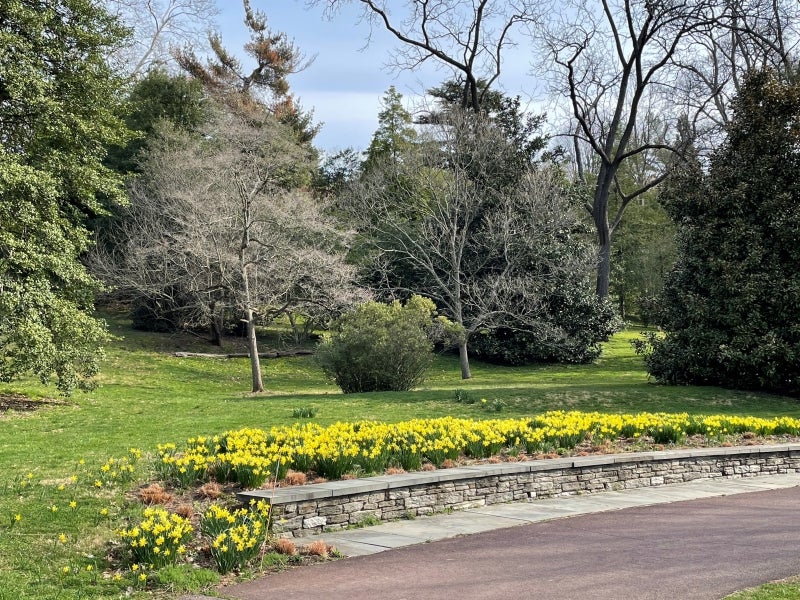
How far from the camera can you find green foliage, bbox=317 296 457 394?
19266mm

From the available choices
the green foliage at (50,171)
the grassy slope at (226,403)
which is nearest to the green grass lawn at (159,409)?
the grassy slope at (226,403)

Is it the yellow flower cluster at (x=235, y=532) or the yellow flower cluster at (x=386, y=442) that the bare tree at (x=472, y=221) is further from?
the yellow flower cluster at (x=235, y=532)

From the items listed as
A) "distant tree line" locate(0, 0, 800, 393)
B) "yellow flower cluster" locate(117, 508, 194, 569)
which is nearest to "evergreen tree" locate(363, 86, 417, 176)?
"distant tree line" locate(0, 0, 800, 393)

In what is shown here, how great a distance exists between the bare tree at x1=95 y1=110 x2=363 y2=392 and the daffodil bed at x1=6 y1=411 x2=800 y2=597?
1425 centimetres

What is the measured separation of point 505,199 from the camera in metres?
30.6

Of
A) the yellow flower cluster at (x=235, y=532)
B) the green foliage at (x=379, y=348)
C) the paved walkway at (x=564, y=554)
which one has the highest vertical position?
the green foliage at (x=379, y=348)

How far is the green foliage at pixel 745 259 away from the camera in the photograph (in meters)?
19.6

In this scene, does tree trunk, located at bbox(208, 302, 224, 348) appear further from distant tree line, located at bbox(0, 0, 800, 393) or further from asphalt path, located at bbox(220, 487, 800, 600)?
asphalt path, located at bbox(220, 487, 800, 600)

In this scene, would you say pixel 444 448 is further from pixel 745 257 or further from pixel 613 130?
pixel 613 130

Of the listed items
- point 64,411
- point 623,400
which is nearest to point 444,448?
point 623,400

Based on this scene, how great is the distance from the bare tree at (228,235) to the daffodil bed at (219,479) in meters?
14.2

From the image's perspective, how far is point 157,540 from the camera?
583cm

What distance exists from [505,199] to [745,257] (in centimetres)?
1178

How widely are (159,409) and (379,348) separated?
545 centimetres
